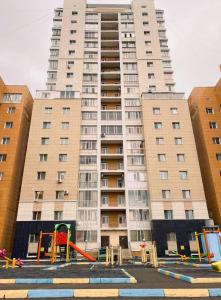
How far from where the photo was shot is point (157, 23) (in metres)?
60.0

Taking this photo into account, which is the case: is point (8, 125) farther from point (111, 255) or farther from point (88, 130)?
point (111, 255)

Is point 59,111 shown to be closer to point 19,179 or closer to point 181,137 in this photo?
point 19,179

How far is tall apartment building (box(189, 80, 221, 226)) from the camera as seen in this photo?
120 ft

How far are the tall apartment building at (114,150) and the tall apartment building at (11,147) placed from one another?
1.99m

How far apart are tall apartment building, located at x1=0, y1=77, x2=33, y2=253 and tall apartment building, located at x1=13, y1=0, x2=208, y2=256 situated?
1.99 metres

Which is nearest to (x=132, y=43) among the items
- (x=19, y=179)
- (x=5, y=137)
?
(x=5, y=137)

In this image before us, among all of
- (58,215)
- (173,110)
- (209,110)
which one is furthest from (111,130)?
(209,110)

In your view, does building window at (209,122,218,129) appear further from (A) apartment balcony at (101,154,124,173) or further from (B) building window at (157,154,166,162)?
(A) apartment balcony at (101,154,124,173)

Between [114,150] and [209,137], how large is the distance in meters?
16.6

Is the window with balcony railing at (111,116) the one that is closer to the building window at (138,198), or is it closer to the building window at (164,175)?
the building window at (164,175)

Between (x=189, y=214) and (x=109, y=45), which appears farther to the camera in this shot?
(x=109, y=45)

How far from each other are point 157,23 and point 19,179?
5017 cm

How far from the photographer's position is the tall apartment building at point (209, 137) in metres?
36.6

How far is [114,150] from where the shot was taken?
143 feet
